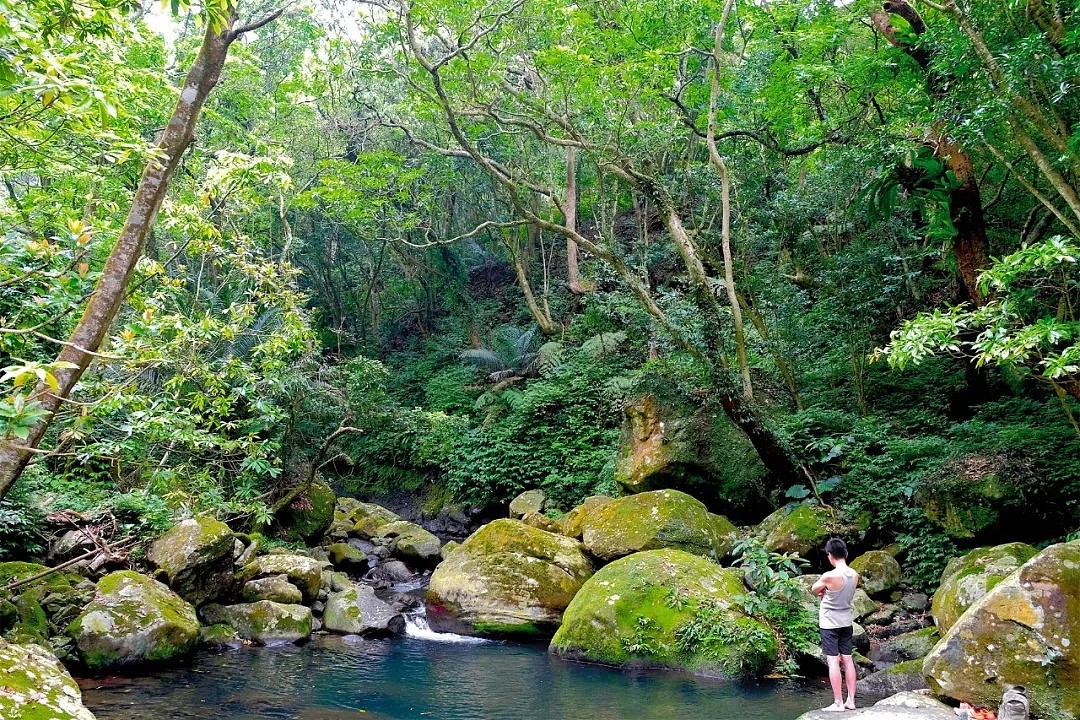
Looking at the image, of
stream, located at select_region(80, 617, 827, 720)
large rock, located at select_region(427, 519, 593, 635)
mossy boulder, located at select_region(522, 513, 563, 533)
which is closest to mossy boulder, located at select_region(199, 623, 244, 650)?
stream, located at select_region(80, 617, 827, 720)

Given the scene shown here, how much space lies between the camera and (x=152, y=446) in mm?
10883

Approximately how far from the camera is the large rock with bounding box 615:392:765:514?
13.1 m

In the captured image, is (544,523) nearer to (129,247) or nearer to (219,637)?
(219,637)

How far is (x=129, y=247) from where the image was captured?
16.5 ft

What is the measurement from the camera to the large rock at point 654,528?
10.9 metres

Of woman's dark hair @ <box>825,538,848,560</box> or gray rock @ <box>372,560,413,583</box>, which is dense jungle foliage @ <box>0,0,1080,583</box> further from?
gray rock @ <box>372,560,413,583</box>

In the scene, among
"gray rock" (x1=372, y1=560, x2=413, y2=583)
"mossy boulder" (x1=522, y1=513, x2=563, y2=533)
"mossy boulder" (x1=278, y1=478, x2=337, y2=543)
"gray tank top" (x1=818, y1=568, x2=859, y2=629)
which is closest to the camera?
"gray tank top" (x1=818, y1=568, x2=859, y2=629)

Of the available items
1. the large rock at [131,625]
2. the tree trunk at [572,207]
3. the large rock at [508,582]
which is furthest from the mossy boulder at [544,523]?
the tree trunk at [572,207]

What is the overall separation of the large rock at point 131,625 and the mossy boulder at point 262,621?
0.81 metres

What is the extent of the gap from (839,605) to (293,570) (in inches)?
326

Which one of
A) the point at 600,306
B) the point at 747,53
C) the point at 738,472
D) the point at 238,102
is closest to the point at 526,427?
the point at 600,306

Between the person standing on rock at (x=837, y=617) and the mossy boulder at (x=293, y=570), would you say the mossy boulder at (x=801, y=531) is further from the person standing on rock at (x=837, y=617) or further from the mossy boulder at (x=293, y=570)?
the mossy boulder at (x=293, y=570)

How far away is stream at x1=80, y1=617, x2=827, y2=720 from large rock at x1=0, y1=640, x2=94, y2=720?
1713mm

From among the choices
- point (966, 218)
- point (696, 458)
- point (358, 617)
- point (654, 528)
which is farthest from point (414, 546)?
point (966, 218)
